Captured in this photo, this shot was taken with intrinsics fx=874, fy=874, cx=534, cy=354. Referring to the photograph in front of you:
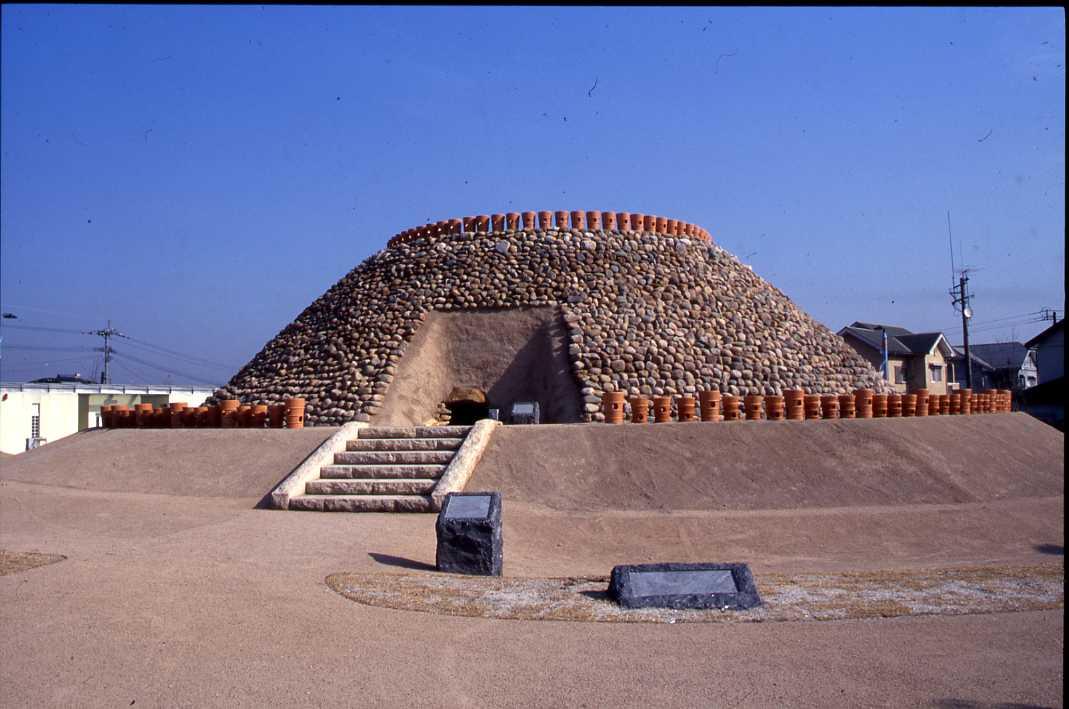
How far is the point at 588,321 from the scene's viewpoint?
18.2 m

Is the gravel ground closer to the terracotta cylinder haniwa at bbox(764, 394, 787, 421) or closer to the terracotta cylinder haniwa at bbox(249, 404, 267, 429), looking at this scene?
the terracotta cylinder haniwa at bbox(764, 394, 787, 421)

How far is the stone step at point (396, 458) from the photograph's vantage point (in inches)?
506

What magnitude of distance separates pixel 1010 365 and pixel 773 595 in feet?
128

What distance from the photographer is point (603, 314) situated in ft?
60.6

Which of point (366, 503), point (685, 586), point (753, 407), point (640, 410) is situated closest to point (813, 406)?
point (753, 407)

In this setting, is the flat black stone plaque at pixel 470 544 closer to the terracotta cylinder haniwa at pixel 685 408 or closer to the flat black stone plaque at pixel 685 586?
the flat black stone plaque at pixel 685 586

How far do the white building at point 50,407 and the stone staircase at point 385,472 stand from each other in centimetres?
1796

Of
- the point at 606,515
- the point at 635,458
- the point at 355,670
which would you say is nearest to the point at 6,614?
the point at 355,670

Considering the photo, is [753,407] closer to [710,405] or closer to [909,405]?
[710,405]

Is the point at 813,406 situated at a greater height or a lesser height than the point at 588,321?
lesser

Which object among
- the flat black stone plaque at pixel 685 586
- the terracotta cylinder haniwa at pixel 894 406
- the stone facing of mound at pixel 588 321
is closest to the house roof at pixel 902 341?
the stone facing of mound at pixel 588 321

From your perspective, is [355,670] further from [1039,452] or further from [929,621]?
[1039,452]

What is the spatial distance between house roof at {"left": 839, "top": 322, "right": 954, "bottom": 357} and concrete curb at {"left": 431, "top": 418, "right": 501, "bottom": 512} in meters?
24.2

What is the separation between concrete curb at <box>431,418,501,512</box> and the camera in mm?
11333
